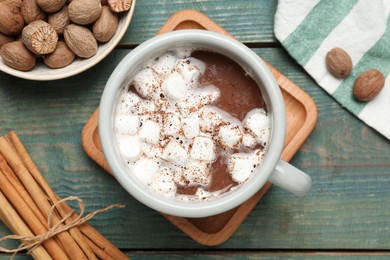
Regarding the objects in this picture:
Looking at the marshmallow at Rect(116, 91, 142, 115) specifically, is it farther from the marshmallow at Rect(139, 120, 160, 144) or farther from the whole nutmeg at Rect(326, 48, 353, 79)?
the whole nutmeg at Rect(326, 48, 353, 79)

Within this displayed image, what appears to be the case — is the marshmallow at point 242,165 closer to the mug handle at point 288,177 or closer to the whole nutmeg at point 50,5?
the mug handle at point 288,177

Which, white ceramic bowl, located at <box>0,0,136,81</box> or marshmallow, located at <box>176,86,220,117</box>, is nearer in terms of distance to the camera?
marshmallow, located at <box>176,86,220,117</box>

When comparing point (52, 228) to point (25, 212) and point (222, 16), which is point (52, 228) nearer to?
point (25, 212)

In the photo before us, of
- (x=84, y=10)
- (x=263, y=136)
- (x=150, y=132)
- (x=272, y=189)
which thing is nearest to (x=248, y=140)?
(x=263, y=136)

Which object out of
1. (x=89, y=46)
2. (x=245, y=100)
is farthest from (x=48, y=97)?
(x=245, y=100)

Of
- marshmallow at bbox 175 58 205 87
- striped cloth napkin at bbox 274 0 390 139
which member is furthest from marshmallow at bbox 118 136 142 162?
striped cloth napkin at bbox 274 0 390 139

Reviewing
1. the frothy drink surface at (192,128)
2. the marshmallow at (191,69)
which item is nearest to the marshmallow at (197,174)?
the frothy drink surface at (192,128)

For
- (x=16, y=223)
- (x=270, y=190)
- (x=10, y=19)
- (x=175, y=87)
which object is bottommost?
(x=16, y=223)
